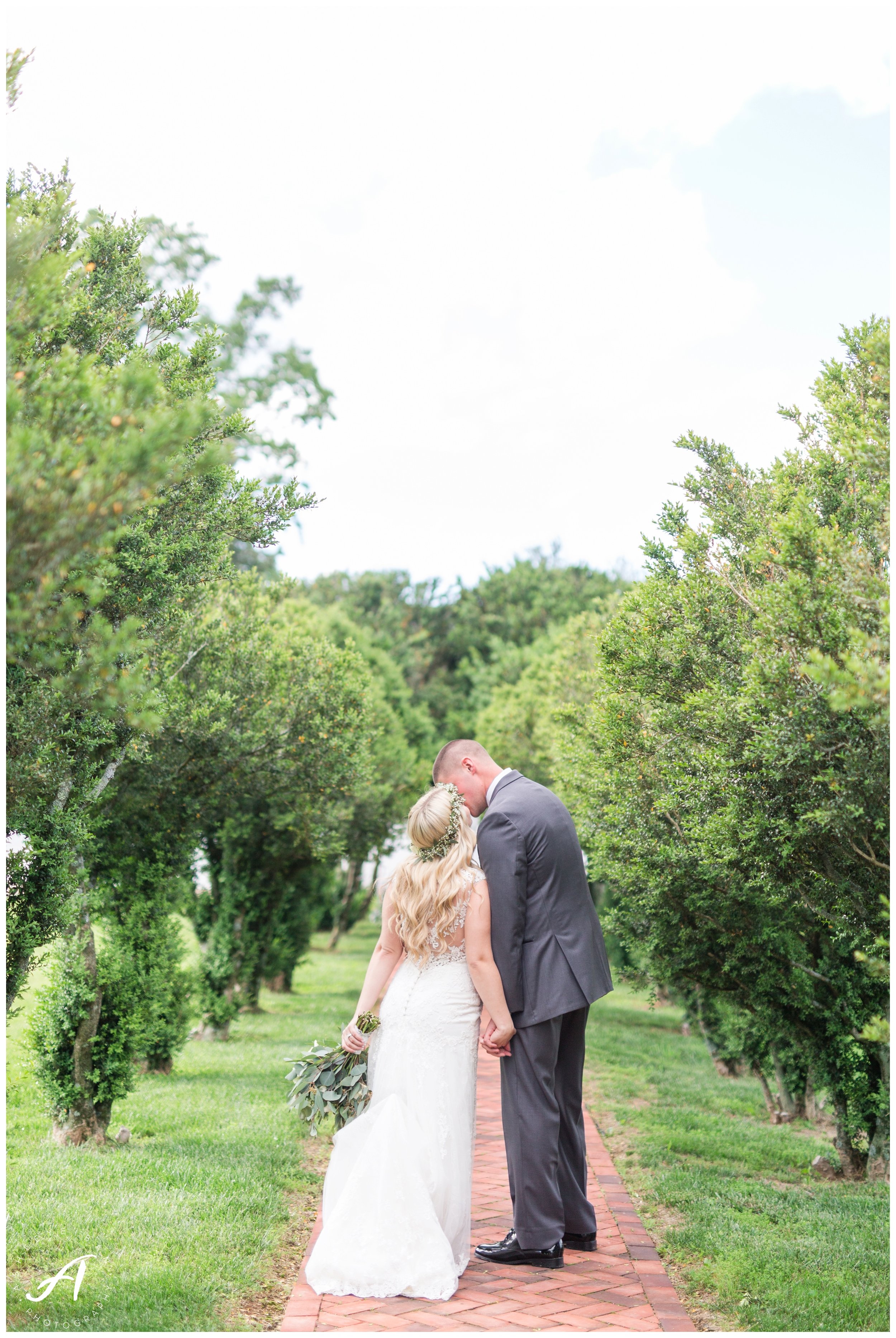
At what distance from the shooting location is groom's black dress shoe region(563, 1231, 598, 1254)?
18.7 feet

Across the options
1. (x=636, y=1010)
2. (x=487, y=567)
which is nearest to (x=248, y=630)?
(x=636, y=1010)

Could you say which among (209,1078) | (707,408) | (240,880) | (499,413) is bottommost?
(209,1078)

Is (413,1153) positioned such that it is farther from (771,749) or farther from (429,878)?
(771,749)

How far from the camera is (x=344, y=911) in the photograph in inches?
1297

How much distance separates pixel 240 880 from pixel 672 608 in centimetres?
1120

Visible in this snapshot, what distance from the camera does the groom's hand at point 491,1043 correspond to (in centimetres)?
542

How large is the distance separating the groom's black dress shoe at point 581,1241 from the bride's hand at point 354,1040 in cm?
155

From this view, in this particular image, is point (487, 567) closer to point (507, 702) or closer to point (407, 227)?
point (507, 702)

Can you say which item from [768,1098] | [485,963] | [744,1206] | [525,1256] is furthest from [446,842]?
[768,1098]

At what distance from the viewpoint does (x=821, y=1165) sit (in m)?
8.65

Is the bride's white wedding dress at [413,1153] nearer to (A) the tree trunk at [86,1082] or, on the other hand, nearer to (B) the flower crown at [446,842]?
(B) the flower crown at [446,842]

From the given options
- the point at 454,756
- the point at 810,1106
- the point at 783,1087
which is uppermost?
the point at 454,756

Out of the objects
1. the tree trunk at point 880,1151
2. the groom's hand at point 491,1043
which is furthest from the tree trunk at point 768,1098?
the groom's hand at point 491,1043

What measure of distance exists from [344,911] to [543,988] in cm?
2839
